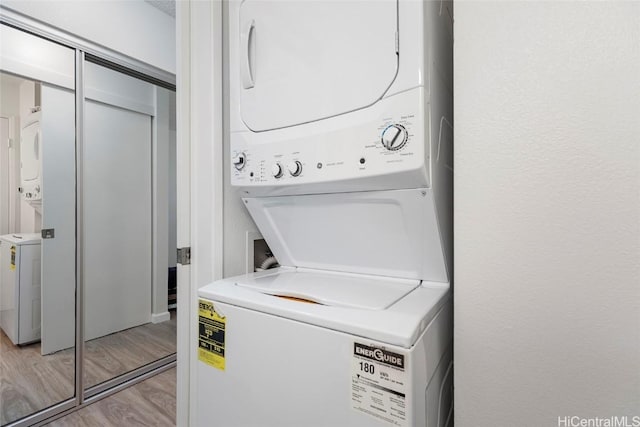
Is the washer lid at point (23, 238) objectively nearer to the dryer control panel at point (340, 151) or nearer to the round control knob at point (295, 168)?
the dryer control panel at point (340, 151)

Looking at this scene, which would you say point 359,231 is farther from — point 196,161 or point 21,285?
point 21,285

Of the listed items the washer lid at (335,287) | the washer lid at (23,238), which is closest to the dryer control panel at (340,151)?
the washer lid at (335,287)

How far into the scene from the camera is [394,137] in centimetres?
81

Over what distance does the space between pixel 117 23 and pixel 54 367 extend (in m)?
2.69

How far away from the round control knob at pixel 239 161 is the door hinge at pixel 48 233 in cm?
199

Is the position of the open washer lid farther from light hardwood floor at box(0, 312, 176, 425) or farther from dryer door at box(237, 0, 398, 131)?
light hardwood floor at box(0, 312, 176, 425)

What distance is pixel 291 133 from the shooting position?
1.03 meters

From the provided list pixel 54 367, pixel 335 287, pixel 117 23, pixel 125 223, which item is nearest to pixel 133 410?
pixel 54 367

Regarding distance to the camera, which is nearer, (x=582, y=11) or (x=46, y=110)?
(x=582, y=11)

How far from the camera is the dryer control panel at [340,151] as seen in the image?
2.61 feet

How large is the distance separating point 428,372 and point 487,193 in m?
0.46

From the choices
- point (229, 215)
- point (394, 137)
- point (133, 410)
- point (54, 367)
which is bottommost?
point (133, 410)

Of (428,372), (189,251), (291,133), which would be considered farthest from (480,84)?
(189,251)

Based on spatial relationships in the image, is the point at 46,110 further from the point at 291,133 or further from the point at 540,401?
the point at 540,401
